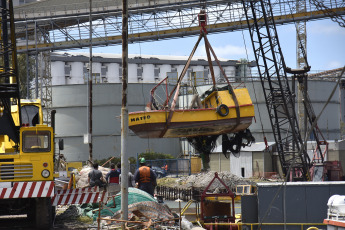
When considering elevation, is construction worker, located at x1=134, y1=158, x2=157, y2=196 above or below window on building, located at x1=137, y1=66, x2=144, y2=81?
below

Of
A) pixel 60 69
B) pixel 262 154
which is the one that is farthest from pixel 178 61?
pixel 262 154

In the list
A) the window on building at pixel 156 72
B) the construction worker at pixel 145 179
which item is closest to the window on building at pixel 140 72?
the window on building at pixel 156 72

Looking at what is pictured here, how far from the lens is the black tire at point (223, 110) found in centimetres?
1858

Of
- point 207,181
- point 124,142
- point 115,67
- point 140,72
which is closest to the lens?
point 124,142

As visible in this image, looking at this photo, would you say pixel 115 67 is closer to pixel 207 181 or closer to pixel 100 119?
pixel 100 119

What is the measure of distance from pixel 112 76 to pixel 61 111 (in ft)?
112

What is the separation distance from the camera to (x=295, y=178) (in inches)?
1411

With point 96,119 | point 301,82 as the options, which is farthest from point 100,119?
point 301,82

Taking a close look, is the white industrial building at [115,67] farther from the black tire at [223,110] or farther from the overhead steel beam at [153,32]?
the black tire at [223,110]

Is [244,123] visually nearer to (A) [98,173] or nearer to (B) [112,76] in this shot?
(A) [98,173]

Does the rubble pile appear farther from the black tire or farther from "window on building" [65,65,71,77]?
"window on building" [65,65,71,77]

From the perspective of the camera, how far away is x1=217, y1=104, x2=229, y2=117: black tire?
18.6 m

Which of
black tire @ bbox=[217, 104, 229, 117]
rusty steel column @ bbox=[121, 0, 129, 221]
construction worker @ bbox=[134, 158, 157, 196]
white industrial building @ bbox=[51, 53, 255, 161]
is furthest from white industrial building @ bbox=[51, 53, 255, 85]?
rusty steel column @ bbox=[121, 0, 129, 221]

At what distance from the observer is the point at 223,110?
61.3 feet
